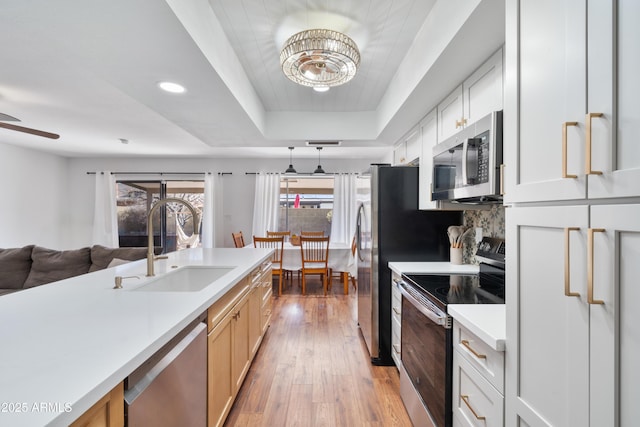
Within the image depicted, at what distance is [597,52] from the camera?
63cm

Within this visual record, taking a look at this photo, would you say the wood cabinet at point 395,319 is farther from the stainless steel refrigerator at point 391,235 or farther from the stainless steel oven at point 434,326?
the stainless steel oven at point 434,326

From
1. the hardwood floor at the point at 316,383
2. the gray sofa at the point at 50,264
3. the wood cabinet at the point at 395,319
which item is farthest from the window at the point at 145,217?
the wood cabinet at the point at 395,319

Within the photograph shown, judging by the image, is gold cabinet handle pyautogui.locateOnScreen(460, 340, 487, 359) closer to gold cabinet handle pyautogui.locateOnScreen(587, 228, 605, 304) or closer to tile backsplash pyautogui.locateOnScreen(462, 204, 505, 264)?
gold cabinet handle pyautogui.locateOnScreen(587, 228, 605, 304)

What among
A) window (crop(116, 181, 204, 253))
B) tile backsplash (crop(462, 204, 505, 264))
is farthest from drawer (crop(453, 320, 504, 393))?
window (crop(116, 181, 204, 253))

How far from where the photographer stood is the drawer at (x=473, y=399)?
0.98 metres

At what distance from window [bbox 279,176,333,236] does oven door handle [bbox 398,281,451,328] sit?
4014 millimetres

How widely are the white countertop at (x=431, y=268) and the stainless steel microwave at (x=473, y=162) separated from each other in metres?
0.52

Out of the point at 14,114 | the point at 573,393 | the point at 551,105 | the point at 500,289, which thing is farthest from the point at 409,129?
the point at 14,114

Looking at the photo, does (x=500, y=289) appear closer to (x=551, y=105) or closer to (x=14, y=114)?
(x=551, y=105)

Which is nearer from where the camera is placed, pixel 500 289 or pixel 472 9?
pixel 472 9

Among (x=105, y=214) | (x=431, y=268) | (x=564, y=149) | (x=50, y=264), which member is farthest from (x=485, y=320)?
(x=105, y=214)

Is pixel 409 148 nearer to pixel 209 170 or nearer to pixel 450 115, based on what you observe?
pixel 450 115

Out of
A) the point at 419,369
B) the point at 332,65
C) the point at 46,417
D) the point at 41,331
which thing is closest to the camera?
the point at 46,417

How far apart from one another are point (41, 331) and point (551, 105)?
1684 millimetres
